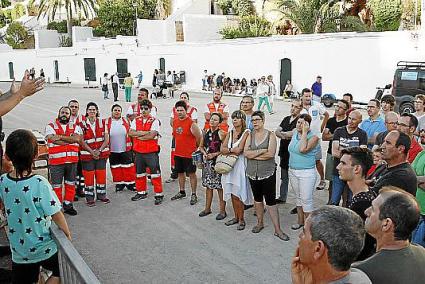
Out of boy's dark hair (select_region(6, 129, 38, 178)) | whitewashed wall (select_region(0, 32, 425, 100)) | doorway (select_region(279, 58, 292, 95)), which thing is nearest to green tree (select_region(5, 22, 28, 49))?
whitewashed wall (select_region(0, 32, 425, 100))

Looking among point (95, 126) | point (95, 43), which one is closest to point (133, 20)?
point (95, 43)

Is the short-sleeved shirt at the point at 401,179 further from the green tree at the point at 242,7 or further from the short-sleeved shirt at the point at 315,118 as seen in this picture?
the green tree at the point at 242,7

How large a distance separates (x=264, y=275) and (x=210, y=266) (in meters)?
0.68

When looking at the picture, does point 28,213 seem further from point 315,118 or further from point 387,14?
point 387,14

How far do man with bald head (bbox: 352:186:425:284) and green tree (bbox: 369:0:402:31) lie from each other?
90.1ft

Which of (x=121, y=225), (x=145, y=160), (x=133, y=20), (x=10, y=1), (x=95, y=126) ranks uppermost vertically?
(x=10, y=1)

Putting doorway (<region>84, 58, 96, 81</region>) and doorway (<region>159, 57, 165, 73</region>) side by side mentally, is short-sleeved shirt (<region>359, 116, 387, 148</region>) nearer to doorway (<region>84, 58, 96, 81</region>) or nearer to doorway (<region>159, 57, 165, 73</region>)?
doorway (<region>159, 57, 165, 73</region>)

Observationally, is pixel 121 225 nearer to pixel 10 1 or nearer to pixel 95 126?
pixel 95 126

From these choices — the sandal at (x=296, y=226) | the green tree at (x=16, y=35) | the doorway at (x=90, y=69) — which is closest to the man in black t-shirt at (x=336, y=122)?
the sandal at (x=296, y=226)

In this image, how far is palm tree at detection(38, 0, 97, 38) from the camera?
51.9m

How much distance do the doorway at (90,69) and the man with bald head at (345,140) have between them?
42.5 meters

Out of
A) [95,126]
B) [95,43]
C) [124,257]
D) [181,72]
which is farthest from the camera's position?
[95,43]

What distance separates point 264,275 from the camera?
5734 mm

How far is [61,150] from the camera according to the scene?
313 inches
